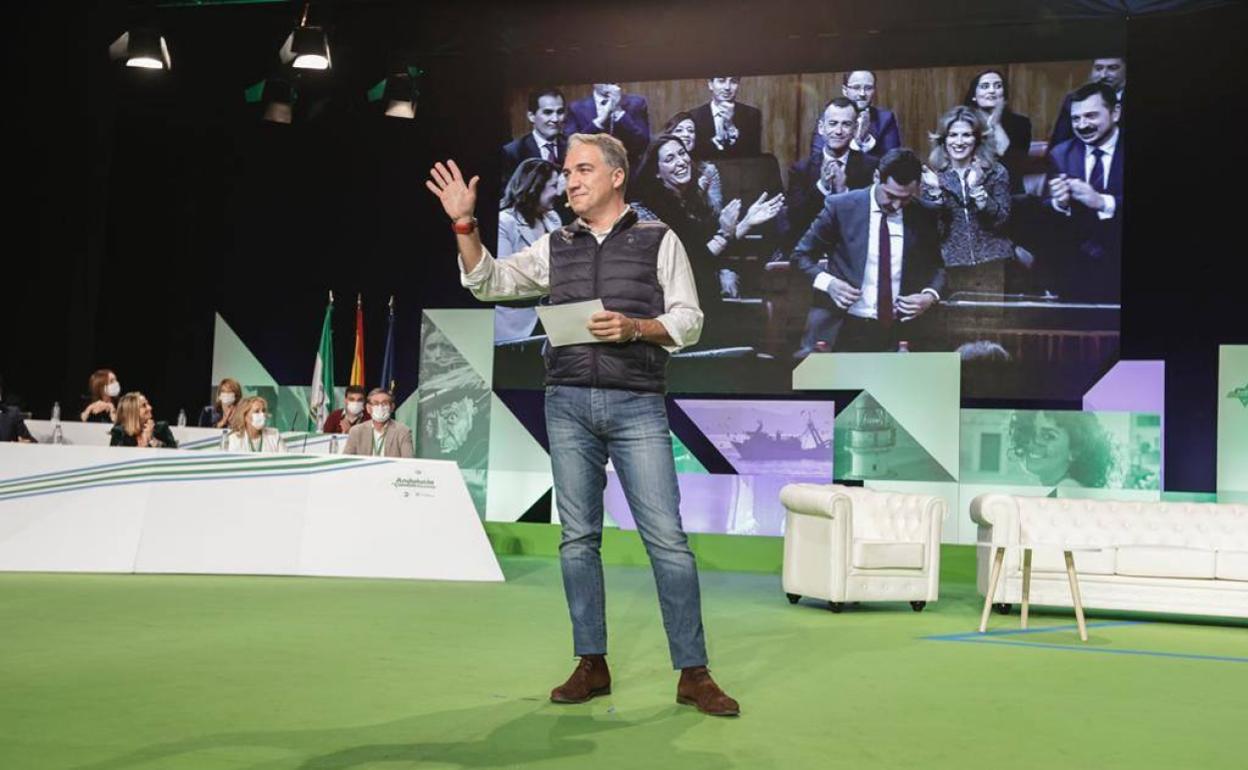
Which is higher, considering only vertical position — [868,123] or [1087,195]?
[868,123]

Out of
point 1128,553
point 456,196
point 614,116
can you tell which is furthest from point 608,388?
point 614,116

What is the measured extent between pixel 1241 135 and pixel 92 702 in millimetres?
8682

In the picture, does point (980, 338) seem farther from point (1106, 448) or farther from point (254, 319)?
point (254, 319)

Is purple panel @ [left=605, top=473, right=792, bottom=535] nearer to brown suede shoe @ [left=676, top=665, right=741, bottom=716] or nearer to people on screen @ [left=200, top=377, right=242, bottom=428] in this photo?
people on screen @ [left=200, top=377, right=242, bottom=428]

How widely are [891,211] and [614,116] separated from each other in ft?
7.53

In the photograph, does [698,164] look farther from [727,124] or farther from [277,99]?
[277,99]

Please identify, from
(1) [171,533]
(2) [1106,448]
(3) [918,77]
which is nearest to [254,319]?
(1) [171,533]

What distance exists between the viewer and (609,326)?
3289 millimetres

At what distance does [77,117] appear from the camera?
1148cm

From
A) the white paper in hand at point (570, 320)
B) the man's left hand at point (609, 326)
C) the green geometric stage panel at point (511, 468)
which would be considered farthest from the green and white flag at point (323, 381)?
the man's left hand at point (609, 326)

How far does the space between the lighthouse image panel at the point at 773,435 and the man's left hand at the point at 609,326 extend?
6681 millimetres

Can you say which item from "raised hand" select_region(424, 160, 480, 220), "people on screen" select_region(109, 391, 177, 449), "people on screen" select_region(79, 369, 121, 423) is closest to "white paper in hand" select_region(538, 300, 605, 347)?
"raised hand" select_region(424, 160, 480, 220)

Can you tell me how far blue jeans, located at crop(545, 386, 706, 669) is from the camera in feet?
11.4

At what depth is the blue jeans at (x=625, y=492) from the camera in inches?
137
